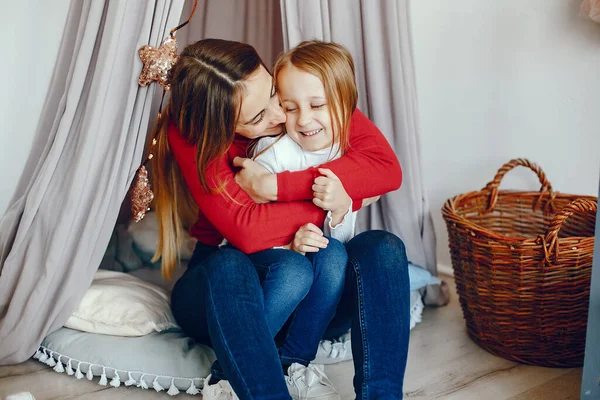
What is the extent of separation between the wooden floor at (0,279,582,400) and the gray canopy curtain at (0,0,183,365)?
0.31 feet

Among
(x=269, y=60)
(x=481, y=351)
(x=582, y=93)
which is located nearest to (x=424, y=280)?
→ (x=481, y=351)

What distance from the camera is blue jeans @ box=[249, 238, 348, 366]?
5.20 ft

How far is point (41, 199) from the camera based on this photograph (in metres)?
1.73

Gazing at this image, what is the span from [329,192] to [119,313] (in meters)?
0.67

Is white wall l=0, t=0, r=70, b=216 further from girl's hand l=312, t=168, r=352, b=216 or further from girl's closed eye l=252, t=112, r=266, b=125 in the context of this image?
girl's hand l=312, t=168, r=352, b=216

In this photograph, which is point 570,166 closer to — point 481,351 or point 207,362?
point 481,351

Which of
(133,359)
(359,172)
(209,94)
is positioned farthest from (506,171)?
(133,359)

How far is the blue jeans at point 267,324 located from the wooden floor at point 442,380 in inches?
8.7

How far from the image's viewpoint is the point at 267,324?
1.51 meters

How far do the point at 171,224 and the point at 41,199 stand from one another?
34cm

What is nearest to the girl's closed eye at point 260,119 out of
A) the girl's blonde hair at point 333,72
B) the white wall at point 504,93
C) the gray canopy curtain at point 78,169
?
the girl's blonde hair at point 333,72

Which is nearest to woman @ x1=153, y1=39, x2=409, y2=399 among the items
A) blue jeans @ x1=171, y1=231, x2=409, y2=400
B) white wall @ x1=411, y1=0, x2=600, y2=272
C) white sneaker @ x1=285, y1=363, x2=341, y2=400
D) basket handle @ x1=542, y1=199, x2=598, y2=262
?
blue jeans @ x1=171, y1=231, x2=409, y2=400

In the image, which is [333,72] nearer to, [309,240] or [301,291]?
[309,240]

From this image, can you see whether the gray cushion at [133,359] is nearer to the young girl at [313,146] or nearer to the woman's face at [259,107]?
the young girl at [313,146]
